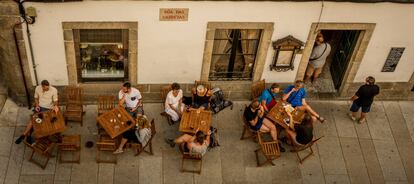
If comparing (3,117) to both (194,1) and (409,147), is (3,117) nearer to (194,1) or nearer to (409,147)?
(194,1)

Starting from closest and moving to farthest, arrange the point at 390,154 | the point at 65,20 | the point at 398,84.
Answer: the point at 65,20, the point at 390,154, the point at 398,84

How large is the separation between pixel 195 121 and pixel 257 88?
80.4 inches

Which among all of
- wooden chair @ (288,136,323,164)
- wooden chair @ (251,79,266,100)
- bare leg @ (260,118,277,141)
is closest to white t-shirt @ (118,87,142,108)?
wooden chair @ (251,79,266,100)

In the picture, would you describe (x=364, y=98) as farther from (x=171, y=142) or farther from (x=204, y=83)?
(x=171, y=142)

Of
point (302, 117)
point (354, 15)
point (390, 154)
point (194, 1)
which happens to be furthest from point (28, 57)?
point (390, 154)

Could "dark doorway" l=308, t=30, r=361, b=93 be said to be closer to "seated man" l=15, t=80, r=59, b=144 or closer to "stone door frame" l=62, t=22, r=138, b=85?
"stone door frame" l=62, t=22, r=138, b=85

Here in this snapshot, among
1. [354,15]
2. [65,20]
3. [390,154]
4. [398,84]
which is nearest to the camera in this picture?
[65,20]

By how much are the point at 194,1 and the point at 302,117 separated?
3.88 m

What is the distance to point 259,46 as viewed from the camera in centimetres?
1198

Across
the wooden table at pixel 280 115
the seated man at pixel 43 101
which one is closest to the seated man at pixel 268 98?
the wooden table at pixel 280 115

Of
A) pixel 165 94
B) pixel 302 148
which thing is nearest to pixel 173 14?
pixel 165 94

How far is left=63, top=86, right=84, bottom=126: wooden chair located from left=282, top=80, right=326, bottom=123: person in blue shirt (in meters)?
4.98

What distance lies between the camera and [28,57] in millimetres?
11227

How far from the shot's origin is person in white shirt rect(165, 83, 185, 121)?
11.8 meters
